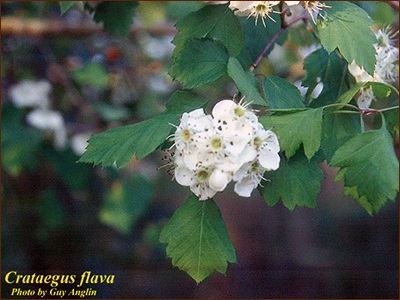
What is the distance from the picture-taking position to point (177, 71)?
0.88 metres

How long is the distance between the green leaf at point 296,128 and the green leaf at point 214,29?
0.77 ft

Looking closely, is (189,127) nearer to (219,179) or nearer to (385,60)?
(219,179)

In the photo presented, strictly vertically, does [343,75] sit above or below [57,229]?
above

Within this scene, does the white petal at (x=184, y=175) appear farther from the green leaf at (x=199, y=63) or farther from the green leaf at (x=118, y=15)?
the green leaf at (x=118, y=15)

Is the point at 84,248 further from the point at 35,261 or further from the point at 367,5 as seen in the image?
the point at 367,5

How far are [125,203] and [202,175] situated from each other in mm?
1215

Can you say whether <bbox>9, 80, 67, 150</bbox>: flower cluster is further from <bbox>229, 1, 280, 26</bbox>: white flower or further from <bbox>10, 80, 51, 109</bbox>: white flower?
<bbox>229, 1, 280, 26</bbox>: white flower

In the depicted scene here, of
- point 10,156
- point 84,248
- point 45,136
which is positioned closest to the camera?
point 10,156

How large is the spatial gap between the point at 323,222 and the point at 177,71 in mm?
2988

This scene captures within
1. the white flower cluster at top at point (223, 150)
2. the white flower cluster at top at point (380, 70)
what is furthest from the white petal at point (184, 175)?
the white flower cluster at top at point (380, 70)

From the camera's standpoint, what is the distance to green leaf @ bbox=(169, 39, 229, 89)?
34.0 inches

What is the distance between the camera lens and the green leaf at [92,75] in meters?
1.86

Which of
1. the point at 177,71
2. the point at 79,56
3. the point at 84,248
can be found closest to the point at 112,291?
the point at 84,248

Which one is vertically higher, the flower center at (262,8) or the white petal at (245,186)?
the flower center at (262,8)
